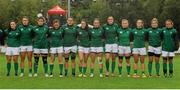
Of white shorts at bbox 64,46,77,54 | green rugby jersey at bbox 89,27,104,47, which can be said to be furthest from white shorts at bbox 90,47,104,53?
white shorts at bbox 64,46,77,54

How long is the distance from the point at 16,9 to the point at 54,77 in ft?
101

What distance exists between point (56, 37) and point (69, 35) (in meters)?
0.44

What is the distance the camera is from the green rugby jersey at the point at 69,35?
16.9 meters

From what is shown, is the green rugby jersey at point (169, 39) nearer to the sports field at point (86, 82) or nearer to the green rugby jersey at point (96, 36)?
the sports field at point (86, 82)

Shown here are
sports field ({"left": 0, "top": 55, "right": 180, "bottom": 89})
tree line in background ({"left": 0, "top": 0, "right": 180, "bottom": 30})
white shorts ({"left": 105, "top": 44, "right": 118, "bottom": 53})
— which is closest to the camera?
sports field ({"left": 0, "top": 55, "right": 180, "bottom": 89})

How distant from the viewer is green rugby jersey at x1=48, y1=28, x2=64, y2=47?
16969 millimetres

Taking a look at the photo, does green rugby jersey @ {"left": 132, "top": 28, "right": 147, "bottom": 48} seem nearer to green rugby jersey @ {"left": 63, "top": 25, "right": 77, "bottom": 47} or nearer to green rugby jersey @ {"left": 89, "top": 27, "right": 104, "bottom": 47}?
green rugby jersey @ {"left": 89, "top": 27, "right": 104, "bottom": 47}

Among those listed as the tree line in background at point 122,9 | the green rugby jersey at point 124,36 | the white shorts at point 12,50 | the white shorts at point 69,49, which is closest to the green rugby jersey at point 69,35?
the white shorts at point 69,49

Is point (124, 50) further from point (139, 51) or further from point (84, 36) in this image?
point (84, 36)

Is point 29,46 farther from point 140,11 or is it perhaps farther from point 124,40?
point 140,11

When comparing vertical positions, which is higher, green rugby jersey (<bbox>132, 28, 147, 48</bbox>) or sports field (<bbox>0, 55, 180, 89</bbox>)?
green rugby jersey (<bbox>132, 28, 147, 48</bbox>)

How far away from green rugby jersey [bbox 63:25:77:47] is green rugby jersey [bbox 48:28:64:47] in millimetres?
143

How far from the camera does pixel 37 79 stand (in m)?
16.5

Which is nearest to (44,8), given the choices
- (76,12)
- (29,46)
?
(76,12)
